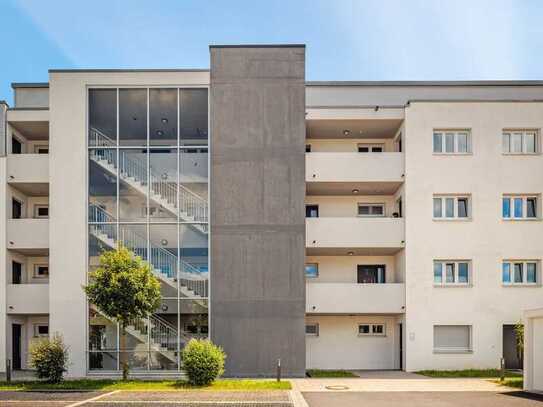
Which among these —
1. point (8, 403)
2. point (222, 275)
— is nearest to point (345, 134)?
point (222, 275)

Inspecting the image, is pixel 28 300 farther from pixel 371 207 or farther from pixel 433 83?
pixel 433 83

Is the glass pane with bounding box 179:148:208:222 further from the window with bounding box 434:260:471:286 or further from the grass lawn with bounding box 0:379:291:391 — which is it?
the window with bounding box 434:260:471:286

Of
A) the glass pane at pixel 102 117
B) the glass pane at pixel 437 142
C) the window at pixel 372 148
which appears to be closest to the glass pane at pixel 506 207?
the glass pane at pixel 437 142

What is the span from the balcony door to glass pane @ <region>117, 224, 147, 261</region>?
388 inches

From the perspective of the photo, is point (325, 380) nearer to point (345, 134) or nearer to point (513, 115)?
point (345, 134)

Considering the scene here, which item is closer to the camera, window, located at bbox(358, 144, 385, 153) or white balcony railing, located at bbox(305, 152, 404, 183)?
white balcony railing, located at bbox(305, 152, 404, 183)

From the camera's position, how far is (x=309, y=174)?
21.8 m

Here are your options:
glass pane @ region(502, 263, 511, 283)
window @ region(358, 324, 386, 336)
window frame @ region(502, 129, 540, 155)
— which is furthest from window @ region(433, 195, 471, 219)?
window @ region(358, 324, 386, 336)

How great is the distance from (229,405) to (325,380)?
6.21m

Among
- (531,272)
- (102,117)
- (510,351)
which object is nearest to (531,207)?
(531,272)

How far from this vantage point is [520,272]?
21.8 m

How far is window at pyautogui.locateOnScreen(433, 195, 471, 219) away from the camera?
2189 cm

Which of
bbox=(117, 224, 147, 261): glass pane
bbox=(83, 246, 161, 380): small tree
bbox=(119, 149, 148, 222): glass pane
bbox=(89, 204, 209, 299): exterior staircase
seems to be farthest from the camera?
bbox=(119, 149, 148, 222): glass pane

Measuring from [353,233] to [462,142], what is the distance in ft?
20.9
